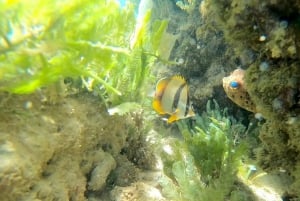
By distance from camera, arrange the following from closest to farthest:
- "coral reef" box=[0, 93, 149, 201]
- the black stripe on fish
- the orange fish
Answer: "coral reef" box=[0, 93, 149, 201] < the orange fish < the black stripe on fish

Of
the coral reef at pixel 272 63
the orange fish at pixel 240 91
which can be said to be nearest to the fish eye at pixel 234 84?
the orange fish at pixel 240 91

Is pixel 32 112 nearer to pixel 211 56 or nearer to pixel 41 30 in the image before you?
pixel 41 30

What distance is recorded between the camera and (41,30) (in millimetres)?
2582

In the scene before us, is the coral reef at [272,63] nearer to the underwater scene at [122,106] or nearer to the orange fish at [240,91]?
the underwater scene at [122,106]

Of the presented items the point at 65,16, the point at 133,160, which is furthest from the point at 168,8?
the point at 65,16

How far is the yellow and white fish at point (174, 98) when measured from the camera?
3299 millimetres

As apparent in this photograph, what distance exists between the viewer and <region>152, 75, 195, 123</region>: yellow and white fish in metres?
→ 3.30

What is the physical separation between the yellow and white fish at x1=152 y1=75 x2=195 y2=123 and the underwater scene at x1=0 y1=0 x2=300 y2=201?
0.01m

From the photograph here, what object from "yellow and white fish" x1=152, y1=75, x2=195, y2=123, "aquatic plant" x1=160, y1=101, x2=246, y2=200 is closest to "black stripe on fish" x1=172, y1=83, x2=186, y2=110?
"yellow and white fish" x1=152, y1=75, x2=195, y2=123

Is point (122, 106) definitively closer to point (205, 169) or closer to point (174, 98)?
point (174, 98)

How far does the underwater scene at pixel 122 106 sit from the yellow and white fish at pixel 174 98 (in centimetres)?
1

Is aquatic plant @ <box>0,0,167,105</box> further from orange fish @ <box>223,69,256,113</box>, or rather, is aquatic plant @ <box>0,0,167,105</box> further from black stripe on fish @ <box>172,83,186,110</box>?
orange fish @ <box>223,69,256,113</box>

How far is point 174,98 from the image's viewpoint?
3293 millimetres

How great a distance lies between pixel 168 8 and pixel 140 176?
23.1ft
